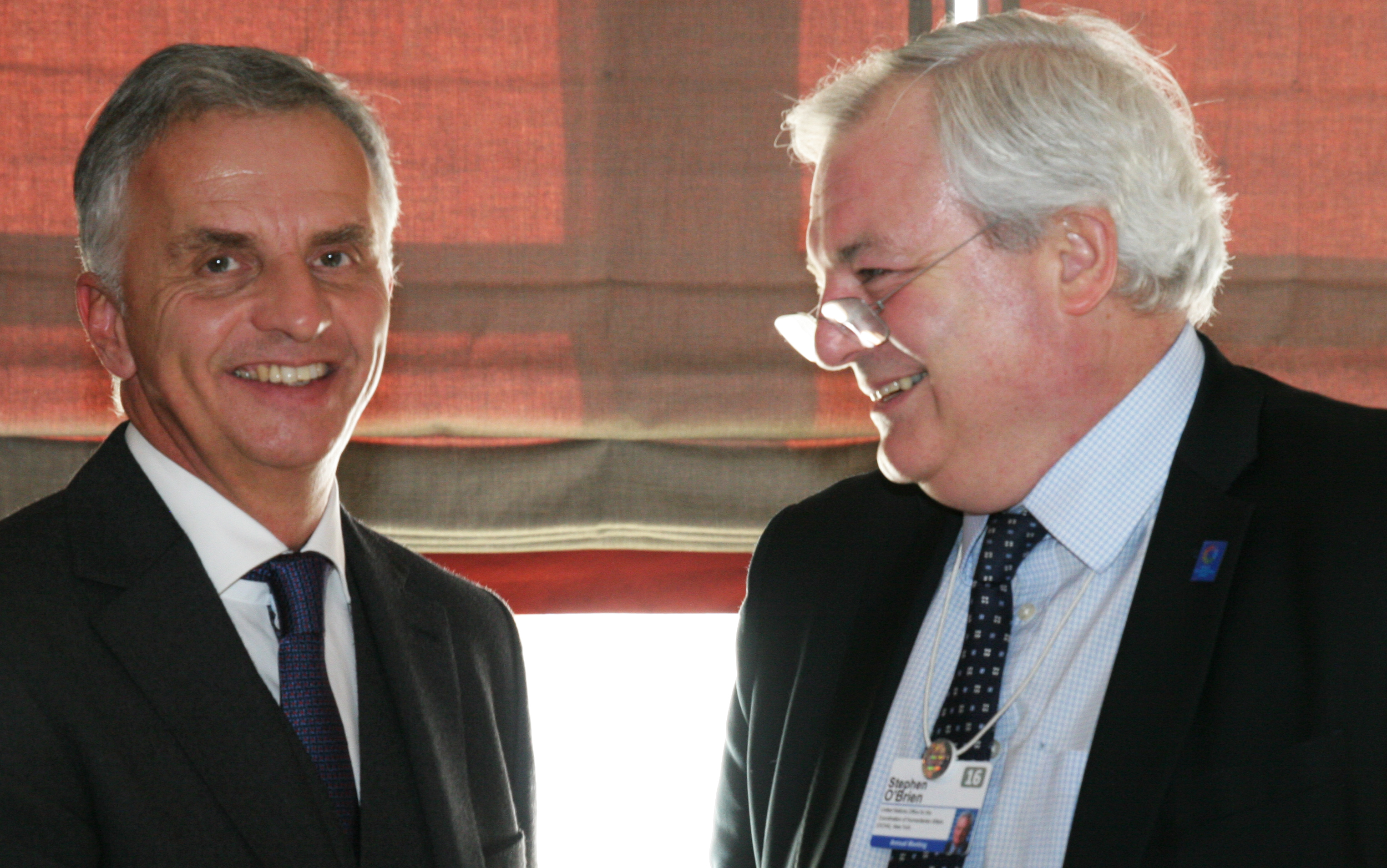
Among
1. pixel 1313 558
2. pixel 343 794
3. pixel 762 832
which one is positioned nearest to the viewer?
pixel 1313 558

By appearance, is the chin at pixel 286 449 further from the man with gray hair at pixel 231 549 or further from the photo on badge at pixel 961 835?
the photo on badge at pixel 961 835

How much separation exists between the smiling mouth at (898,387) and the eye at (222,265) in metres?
0.91

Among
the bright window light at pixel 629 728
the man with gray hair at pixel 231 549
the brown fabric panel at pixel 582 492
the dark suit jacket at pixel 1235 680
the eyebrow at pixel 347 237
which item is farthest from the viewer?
the bright window light at pixel 629 728

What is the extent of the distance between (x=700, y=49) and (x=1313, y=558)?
1.63 metres

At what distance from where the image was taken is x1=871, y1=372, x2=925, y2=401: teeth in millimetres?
1843

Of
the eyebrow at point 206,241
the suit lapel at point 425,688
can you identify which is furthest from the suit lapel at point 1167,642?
the eyebrow at point 206,241

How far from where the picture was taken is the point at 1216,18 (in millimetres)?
2750

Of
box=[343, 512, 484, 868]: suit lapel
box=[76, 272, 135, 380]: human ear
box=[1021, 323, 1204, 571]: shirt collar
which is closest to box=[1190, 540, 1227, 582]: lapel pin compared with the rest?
box=[1021, 323, 1204, 571]: shirt collar

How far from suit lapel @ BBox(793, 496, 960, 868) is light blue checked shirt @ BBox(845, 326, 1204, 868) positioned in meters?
0.02

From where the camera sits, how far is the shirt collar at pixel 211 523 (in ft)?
5.81

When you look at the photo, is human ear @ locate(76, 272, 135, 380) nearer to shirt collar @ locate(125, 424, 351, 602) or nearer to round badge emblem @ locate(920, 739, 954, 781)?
shirt collar @ locate(125, 424, 351, 602)

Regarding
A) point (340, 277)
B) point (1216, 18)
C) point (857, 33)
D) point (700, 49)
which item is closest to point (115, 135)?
point (340, 277)

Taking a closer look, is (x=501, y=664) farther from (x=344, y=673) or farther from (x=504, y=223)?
(x=504, y=223)

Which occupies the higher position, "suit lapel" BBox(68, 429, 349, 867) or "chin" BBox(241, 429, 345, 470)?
"chin" BBox(241, 429, 345, 470)
